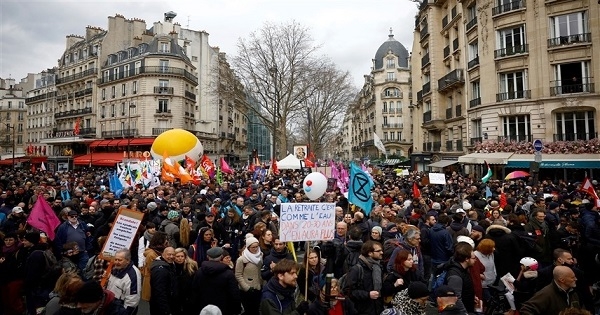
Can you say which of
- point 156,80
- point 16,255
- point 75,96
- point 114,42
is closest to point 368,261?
point 16,255

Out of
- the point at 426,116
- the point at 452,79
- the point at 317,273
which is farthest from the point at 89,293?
the point at 426,116

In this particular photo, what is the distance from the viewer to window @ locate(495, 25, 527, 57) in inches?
909

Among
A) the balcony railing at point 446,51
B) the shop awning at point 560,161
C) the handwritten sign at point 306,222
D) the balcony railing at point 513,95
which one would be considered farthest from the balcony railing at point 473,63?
the handwritten sign at point 306,222

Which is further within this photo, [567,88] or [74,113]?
[74,113]

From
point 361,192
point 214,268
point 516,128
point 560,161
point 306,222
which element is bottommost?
point 214,268

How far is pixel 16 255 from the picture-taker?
17.0 feet

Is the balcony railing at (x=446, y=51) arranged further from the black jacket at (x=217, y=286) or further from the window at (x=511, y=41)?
the black jacket at (x=217, y=286)

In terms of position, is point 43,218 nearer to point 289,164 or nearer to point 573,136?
point 289,164

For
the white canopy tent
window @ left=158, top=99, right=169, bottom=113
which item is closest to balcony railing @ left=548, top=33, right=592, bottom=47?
the white canopy tent

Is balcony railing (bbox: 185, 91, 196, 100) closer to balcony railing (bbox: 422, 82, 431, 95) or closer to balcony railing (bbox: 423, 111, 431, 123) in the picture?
balcony railing (bbox: 422, 82, 431, 95)

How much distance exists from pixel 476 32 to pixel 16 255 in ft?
91.6

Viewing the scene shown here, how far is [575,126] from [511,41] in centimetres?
639

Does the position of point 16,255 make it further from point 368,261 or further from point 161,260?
point 368,261

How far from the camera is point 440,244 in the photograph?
21.3 ft
